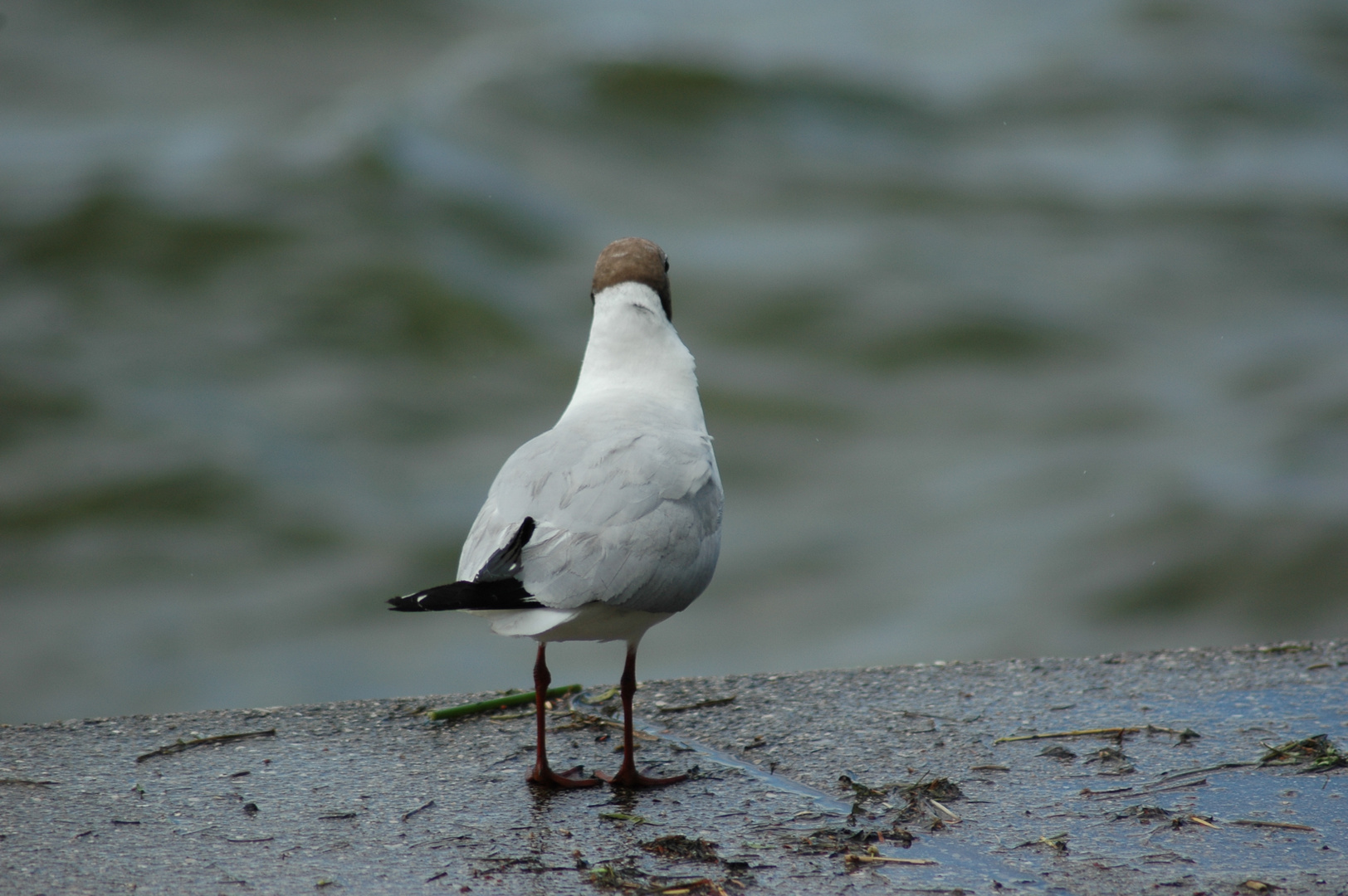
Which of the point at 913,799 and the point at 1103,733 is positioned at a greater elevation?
the point at 1103,733

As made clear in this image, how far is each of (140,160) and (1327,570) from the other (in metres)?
12.6

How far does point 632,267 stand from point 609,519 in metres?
1.06

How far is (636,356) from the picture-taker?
379 centimetres

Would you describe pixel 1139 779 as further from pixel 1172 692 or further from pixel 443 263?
pixel 443 263

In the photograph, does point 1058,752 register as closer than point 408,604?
No

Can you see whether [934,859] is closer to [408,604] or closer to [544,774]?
[544,774]

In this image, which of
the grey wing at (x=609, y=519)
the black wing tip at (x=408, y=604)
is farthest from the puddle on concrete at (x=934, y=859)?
the black wing tip at (x=408, y=604)

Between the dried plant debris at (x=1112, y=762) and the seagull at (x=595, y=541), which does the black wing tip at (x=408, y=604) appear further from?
the dried plant debris at (x=1112, y=762)

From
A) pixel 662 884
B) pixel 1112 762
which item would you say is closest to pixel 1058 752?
pixel 1112 762

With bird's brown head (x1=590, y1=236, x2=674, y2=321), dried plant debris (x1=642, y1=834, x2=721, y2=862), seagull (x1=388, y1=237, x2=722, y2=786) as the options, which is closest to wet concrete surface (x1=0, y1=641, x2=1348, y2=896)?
dried plant debris (x1=642, y1=834, x2=721, y2=862)

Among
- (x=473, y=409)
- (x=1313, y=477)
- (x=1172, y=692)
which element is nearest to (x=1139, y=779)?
(x=1172, y=692)

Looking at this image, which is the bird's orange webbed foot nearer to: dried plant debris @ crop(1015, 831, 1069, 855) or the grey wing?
the grey wing

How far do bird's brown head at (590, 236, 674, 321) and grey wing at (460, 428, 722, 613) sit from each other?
28.0 inches

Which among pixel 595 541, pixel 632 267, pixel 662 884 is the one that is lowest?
pixel 662 884
